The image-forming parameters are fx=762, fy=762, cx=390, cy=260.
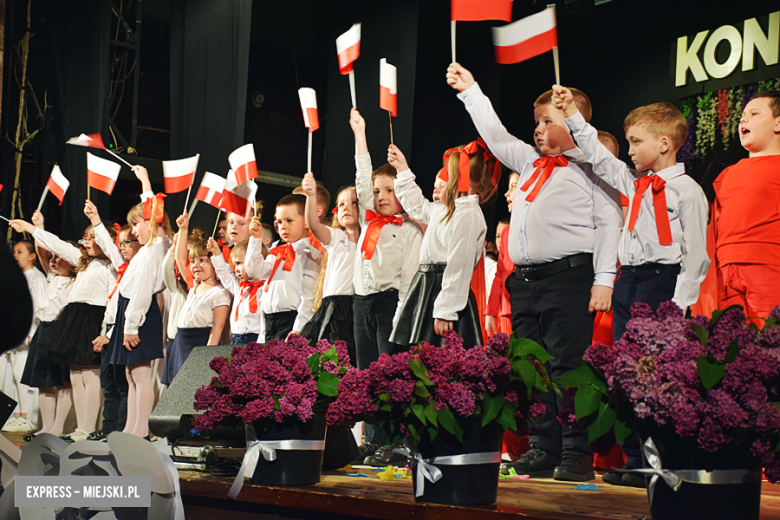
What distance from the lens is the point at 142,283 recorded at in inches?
193

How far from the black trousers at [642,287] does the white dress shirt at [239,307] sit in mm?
2533

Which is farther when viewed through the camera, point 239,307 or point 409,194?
point 239,307

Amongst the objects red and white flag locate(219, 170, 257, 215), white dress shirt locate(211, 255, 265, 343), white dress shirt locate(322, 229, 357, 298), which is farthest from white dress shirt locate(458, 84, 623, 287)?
red and white flag locate(219, 170, 257, 215)

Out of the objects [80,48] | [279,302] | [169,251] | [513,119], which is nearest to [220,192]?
[169,251]

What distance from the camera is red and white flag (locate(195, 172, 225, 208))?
17.8ft

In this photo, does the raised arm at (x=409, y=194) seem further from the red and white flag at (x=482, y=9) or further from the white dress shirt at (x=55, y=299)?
the white dress shirt at (x=55, y=299)

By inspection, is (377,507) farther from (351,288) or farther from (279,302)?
(279,302)

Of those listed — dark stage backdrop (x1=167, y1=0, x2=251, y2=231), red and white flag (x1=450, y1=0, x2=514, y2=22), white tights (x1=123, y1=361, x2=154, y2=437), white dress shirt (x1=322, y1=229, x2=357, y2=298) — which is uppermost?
dark stage backdrop (x1=167, y1=0, x2=251, y2=231)

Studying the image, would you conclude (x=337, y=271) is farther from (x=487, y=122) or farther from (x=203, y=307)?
(x=203, y=307)

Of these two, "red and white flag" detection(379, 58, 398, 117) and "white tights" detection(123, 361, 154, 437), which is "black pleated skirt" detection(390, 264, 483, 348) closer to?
"red and white flag" detection(379, 58, 398, 117)

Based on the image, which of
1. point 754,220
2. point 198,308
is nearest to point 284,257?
point 198,308

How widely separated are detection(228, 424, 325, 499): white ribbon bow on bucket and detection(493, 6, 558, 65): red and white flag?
5.75ft

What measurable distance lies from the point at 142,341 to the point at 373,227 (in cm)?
207

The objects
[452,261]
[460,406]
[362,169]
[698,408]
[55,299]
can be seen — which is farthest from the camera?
[55,299]
